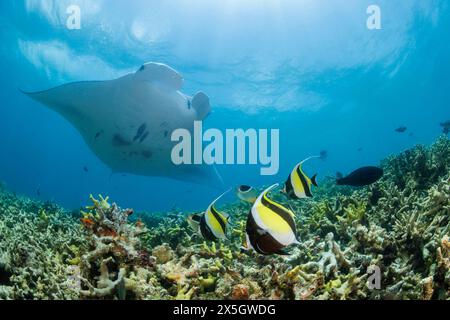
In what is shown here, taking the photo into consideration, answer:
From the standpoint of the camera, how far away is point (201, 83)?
29141 millimetres

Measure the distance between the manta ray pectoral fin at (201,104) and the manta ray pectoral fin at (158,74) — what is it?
0.81m

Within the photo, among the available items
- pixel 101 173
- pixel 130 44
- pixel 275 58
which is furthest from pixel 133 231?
pixel 101 173

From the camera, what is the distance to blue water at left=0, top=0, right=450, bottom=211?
20844 mm

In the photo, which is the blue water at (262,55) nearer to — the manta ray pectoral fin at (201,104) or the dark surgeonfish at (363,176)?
the manta ray pectoral fin at (201,104)

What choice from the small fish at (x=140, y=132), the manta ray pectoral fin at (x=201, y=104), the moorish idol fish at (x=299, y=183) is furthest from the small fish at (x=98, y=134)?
the moorish idol fish at (x=299, y=183)

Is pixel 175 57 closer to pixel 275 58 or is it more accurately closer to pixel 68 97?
pixel 275 58

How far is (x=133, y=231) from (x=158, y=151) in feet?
22.5

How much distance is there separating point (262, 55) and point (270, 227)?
85.0 feet

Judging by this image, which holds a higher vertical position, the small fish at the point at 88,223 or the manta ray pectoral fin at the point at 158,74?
the manta ray pectoral fin at the point at 158,74

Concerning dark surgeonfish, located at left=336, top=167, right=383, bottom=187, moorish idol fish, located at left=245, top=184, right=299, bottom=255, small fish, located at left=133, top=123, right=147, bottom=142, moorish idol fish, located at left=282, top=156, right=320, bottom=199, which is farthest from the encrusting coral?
small fish, located at left=133, top=123, right=147, bottom=142

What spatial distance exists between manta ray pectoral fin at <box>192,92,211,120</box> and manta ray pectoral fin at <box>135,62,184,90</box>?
2.67 feet

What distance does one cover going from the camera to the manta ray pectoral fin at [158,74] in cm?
848

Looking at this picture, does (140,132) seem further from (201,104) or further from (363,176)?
(363,176)

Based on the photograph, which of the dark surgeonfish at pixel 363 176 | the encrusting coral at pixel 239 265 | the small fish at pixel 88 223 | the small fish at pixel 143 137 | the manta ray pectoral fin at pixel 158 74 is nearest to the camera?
the encrusting coral at pixel 239 265
